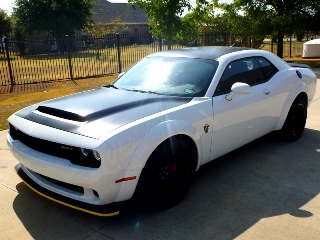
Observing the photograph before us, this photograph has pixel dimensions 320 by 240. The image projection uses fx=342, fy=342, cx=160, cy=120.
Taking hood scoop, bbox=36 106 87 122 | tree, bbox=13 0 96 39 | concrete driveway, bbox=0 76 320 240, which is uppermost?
tree, bbox=13 0 96 39

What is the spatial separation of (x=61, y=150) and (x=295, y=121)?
3.80 meters

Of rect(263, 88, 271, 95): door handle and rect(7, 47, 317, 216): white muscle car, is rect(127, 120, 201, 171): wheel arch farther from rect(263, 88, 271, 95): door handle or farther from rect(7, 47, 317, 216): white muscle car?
rect(263, 88, 271, 95): door handle

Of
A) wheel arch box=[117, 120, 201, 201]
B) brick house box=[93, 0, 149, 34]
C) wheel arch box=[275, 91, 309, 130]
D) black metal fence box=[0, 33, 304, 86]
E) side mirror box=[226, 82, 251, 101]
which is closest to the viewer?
wheel arch box=[117, 120, 201, 201]

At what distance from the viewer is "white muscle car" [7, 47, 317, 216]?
293 cm

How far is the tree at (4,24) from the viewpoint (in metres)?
37.2

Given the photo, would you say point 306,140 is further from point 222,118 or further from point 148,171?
point 148,171

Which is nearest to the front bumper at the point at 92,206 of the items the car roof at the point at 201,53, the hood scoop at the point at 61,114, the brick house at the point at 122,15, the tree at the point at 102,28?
the hood scoop at the point at 61,114

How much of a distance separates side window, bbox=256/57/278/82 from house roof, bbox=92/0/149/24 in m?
52.2

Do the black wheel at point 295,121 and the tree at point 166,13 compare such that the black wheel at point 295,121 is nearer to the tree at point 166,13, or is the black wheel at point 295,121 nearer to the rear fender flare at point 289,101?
the rear fender flare at point 289,101

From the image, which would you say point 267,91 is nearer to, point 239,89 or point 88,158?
point 239,89

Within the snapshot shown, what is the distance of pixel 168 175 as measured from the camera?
3.33 meters

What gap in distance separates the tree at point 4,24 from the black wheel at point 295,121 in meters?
38.2

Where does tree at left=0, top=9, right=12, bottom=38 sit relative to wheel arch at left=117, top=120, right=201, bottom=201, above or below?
above

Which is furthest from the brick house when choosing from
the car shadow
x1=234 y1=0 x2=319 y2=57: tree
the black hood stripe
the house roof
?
the black hood stripe
